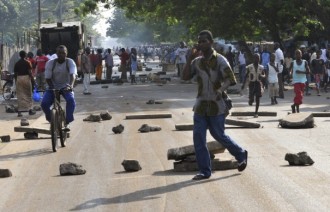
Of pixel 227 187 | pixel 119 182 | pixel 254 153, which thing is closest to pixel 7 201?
pixel 119 182

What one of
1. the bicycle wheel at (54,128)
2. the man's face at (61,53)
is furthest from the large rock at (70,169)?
the man's face at (61,53)

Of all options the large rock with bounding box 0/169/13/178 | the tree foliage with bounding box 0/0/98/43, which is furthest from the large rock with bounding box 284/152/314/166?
the tree foliage with bounding box 0/0/98/43

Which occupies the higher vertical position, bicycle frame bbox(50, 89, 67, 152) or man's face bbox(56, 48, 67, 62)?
man's face bbox(56, 48, 67, 62)

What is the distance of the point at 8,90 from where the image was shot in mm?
31875

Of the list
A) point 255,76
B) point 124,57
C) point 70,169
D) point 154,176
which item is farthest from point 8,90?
point 154,176

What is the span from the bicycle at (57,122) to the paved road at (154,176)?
23cm

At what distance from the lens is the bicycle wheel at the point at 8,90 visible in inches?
1179

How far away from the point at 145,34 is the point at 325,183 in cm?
15829

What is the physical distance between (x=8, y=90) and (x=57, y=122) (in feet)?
59.5

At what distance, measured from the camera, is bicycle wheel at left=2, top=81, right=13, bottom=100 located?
2995 cm

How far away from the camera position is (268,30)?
135 ft

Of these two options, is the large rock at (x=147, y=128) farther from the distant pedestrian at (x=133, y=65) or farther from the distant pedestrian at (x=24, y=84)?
the distant pedestrian at (x=133, y=65)

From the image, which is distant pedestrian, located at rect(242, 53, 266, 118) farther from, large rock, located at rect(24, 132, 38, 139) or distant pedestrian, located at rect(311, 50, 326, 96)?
distant pedestrian, located at rect(311, 50, 326, 96)

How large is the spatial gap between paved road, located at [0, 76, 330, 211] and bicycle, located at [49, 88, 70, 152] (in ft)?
0.76
